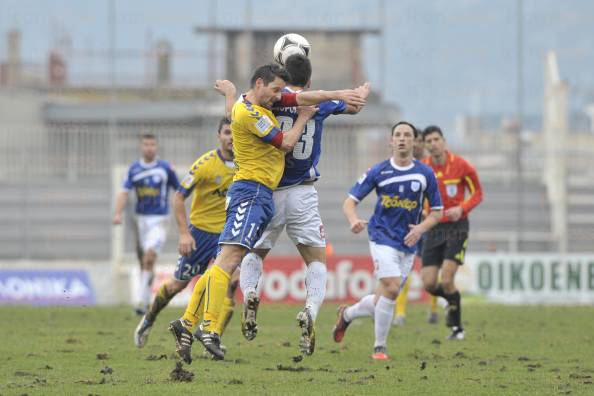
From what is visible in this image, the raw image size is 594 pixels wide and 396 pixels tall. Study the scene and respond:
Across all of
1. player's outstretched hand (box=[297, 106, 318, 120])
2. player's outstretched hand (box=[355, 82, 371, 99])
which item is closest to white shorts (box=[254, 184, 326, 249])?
player's outstretched hand (box=[297, 106, 318, 120])

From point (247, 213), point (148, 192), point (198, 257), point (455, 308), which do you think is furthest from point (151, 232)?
point (247, 213)

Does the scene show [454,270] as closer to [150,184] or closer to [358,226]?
[358,226]

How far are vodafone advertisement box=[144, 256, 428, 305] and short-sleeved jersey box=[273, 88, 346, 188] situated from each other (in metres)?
13.4

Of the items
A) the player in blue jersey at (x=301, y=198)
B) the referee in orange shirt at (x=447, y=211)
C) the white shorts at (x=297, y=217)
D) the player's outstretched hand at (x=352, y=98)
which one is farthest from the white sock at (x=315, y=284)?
the referee in orange shirt at (x=447, y=211)

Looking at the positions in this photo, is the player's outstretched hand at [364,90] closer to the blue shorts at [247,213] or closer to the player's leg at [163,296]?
the blue shorts at [247,213]

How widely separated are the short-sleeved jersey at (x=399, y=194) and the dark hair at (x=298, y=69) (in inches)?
102

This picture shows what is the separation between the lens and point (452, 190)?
1594 cm

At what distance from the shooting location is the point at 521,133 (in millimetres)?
29125

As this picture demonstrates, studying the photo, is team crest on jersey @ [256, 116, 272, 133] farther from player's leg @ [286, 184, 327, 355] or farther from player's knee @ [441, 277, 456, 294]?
player's knee @ [441, 277, 456, 294]

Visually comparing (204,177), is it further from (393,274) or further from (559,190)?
Answer: (559,190)

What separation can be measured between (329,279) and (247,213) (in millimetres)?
14198

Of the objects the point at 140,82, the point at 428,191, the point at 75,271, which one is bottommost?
the point at 75,271

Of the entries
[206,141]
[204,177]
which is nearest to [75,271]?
[206,141]

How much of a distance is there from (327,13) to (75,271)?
35.9 feet
